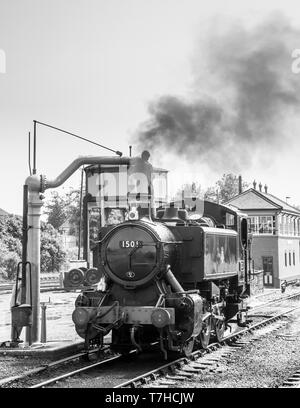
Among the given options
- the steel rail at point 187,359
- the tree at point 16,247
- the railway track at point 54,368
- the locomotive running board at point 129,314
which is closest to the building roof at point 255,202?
the tree at point 16,247

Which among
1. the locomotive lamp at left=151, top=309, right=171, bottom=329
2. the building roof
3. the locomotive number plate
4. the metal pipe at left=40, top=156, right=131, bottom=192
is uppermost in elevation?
the building roof

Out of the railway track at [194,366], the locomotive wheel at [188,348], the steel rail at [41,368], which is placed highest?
the locomotive wheel at [188,348]

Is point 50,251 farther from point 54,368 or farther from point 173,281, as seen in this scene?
point 54,368

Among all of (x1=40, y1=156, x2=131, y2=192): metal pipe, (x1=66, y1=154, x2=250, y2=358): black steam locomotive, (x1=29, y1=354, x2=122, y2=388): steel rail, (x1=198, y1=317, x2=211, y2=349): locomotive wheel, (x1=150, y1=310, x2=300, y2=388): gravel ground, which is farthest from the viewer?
(x1=40, y1=156, x2=131, y2=192): metal pipe

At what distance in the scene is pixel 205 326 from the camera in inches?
441

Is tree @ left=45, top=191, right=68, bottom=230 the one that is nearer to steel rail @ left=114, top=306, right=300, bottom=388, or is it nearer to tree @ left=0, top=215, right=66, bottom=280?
tree @ left=0, top=215, right=66, bottom=280

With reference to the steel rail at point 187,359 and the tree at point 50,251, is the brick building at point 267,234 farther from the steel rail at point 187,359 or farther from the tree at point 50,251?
the steel rail at point 187,359

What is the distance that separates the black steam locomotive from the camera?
9.93 metres

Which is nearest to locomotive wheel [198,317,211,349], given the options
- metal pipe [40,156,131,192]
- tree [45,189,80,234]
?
metal pipe [40,156,131,192]

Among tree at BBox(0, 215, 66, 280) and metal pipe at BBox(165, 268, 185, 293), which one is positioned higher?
tree at BBox(0, 215, 66, 280)

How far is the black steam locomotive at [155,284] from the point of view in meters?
9.93

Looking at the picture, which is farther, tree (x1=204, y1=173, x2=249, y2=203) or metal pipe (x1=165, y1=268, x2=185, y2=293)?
tree (x1=204, y1=173, x2=249, y2=203)

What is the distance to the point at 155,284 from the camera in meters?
10.4
